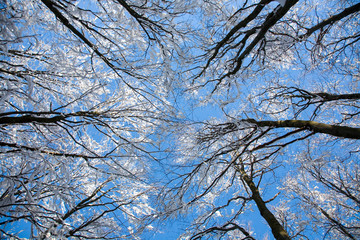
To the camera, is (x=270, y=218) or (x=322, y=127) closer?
(x=322, y=127)

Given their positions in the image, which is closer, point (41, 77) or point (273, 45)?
point (41, 77)

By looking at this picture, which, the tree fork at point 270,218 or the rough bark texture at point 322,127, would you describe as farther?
the tree fork at point 270,218

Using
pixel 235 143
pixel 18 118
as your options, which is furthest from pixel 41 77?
pixel 235 143

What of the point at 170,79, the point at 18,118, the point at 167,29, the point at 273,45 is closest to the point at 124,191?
the point at 18,118

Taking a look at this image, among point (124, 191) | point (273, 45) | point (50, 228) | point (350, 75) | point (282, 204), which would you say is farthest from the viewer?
point (282, 204)

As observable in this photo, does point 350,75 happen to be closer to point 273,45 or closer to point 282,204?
point 273,45

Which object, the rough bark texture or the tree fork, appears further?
the tree fork

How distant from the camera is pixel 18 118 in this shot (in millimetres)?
2012

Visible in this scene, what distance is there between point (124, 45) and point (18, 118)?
1.60 metres

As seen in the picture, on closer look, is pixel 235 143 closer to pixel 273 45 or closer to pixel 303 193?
pixel 273 45

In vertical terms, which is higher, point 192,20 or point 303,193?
point 192,20

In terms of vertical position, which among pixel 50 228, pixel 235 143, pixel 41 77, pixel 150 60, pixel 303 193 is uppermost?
pixel 41 77

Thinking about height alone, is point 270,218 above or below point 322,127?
below

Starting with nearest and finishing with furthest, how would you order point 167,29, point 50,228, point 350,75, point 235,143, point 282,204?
point 50,228, point 167,29, point 235,143, point 350,75, point 282,204
